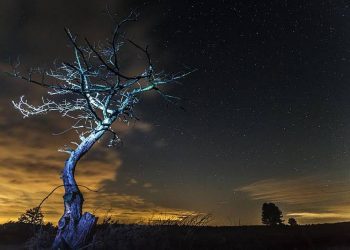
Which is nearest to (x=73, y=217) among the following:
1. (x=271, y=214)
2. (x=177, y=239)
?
(x=177, y=239)

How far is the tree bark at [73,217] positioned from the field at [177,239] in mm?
462

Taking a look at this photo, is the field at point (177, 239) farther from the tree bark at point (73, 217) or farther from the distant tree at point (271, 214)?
the distant tree at point (271, 214)

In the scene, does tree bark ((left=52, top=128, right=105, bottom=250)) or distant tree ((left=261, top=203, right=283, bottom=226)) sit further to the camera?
distant tree ((left=261, top=203, right=283, bottom=226))

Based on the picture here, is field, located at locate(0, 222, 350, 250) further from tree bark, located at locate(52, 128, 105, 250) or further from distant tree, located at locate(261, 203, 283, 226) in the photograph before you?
distant tree, located at locate(261, 203, 283, 226)

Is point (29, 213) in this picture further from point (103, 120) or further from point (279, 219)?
point (279, 219)

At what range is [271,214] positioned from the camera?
83.6ft

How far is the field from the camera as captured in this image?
493 inches

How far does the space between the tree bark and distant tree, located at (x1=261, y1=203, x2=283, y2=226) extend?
15.2 meters

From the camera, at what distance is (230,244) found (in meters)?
14.0

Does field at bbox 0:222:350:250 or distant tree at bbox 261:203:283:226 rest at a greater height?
distant tree at bbox 261:203:283:226

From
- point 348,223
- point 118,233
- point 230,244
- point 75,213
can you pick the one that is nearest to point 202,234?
point 230,244

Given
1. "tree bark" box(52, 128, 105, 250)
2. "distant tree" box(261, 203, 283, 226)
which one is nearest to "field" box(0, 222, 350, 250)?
"tree bark" box(52, 128, 105, 250)

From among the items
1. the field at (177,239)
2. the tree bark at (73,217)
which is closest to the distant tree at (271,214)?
the field at (177,239)

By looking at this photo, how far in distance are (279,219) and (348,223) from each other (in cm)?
515
